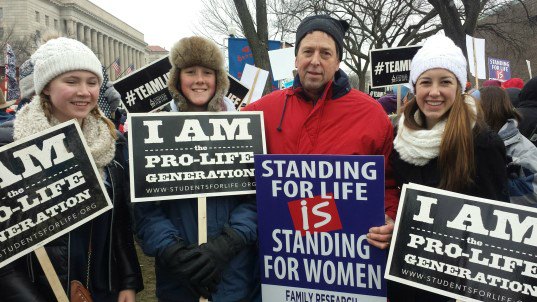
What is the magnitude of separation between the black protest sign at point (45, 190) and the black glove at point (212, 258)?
1.74 feet

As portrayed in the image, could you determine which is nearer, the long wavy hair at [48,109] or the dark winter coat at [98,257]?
the dark winter coat at [98,257]

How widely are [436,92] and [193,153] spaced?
4.50 feet

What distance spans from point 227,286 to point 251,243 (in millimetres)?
265

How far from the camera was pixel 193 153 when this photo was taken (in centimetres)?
252

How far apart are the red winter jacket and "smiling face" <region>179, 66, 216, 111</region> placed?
15.2 inches

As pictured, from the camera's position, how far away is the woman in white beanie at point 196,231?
2316 millimetres

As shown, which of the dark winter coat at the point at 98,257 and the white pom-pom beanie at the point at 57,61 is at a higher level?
the white pom-pom beanie at the point at 57,61

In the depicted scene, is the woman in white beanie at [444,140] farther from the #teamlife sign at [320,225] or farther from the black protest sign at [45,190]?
the black protest sign at [45,190]

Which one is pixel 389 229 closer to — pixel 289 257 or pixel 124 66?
pixel 289 257

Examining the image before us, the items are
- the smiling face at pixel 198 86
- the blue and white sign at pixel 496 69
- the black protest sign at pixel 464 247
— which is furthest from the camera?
the blue and white sign at pixel 496 69

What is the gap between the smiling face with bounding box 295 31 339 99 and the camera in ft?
8.69

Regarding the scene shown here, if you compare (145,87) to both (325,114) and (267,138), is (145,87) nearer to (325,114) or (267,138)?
(267,138)

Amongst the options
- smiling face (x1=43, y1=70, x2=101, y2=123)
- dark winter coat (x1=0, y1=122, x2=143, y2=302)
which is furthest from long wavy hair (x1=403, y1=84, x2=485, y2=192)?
smiling face (x1=43, y1=70, x2=101, y2=123)

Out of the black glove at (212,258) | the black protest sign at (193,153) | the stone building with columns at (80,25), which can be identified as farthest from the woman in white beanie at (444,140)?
the stone building with columns at (80,25)
